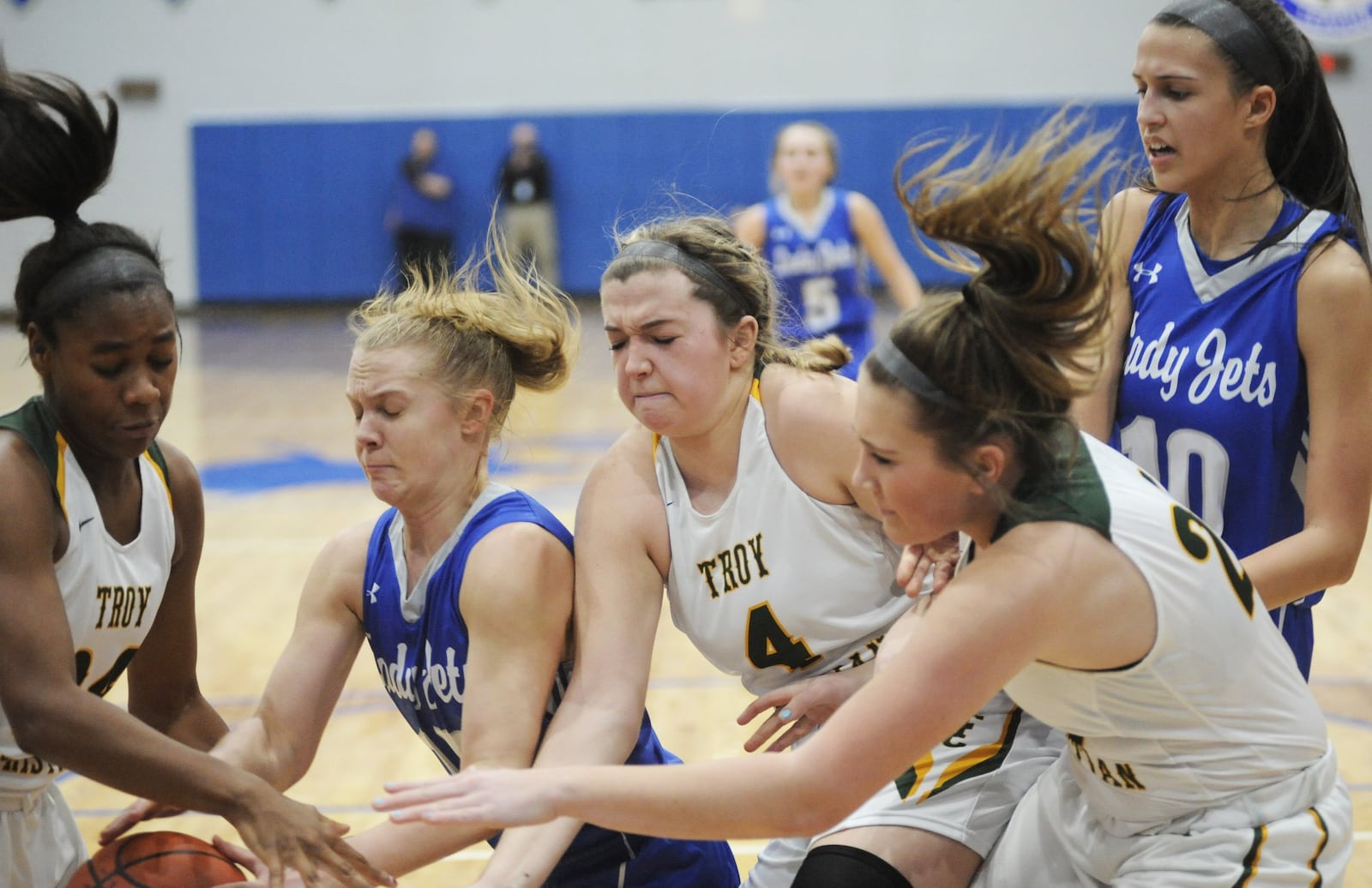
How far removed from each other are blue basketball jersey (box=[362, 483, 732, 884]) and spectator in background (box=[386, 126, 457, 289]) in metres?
14.2

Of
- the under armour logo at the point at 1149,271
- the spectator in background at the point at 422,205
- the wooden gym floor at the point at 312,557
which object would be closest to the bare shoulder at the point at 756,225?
the wooden gym floor at the point at 312,557

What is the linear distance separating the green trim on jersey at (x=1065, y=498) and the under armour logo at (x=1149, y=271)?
93 cm

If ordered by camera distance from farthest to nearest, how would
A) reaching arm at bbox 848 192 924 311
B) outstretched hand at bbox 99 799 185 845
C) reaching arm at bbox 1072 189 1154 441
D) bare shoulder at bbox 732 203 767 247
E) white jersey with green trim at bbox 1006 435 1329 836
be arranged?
bare shoulder at bbox 732 203 767 247, reaching arm at bbox 848 192 924 311, reaching arm at bbox 1072 189 1154 441, outstretched hand at bbox 99 799 185 845, white jersey with green trim at bbox 1006 435 1329 836

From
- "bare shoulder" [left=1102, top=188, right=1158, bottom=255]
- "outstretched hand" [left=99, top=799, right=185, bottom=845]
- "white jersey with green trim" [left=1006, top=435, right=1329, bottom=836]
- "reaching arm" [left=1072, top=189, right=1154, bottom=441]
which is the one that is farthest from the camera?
"bare shoulder" [left=1102, top=188, right=1158, bottom=255]

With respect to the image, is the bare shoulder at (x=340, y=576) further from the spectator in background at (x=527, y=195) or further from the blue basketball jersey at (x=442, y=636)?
the spectator in background at (x=527, y=195)

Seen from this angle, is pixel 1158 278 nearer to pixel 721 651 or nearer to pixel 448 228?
pixel 721 651

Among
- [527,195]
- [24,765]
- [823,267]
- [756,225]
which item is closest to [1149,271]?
[24,765]

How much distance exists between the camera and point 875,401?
2.04 m

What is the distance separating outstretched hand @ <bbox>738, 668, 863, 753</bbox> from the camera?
8.52 feet

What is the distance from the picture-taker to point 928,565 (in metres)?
2.51

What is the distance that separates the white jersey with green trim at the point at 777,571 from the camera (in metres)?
2.67

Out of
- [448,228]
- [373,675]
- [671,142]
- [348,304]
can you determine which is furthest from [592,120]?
[373,675]

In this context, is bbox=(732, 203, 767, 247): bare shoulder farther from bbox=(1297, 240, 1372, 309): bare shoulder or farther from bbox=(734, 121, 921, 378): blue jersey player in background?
bbox=(1297, 240, 1372, 309): bare shoulder

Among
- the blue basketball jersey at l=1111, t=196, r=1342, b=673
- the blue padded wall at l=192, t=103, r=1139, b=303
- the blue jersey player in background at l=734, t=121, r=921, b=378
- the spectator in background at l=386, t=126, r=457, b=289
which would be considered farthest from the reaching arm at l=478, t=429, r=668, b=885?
the blue padded wall at l=192, t=103, r=1139, b=303
